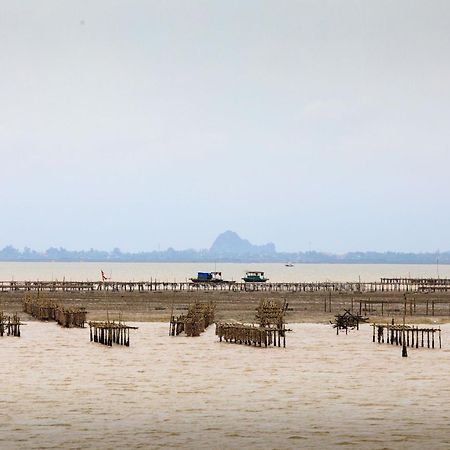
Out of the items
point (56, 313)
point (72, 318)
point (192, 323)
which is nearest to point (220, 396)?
point (192, 323)

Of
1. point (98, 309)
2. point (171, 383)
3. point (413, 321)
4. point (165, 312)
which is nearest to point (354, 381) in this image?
point (171, 383)

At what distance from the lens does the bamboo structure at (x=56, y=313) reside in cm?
6222

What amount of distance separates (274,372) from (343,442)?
565 inches

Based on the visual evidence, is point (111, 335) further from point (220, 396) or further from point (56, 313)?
point (220, 396)

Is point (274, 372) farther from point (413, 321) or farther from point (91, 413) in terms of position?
point (413, 321)

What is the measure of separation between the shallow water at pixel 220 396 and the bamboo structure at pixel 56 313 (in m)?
10.8

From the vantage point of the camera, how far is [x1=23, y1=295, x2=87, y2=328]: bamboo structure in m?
62.2

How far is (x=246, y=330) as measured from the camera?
5038 cm

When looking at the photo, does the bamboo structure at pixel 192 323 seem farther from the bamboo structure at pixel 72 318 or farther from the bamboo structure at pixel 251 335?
the bamboo structure at pixel 72 318

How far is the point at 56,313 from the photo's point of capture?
67.0 m

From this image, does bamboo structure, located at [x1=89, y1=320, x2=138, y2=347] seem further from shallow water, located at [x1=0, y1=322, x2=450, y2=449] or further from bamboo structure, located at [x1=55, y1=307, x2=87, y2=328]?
bamboo structure, located at [x1=55, y1=307, x2=87, y2=328]

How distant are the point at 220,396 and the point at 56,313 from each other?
37.3m

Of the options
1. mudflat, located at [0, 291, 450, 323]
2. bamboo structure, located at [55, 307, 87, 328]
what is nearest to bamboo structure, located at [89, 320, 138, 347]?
bamboo structure, located at [55, 307, 87, 328]

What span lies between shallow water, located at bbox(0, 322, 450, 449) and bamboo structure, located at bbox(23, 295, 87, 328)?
1076 cm
